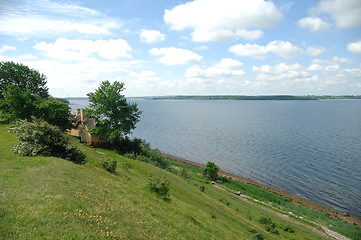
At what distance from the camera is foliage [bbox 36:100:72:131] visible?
42875 millimetres

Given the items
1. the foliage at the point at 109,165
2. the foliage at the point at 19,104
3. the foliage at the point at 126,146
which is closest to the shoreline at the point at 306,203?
the foliage at the point at 126,146

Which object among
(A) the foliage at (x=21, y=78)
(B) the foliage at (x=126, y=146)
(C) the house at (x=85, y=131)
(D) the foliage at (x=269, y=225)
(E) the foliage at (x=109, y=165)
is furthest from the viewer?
(A) the foliage at (x=21, y=78)

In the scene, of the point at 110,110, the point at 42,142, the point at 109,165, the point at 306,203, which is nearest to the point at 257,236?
the point at 109,165

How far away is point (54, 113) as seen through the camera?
43.4 metres

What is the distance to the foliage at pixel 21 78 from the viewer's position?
56531mm

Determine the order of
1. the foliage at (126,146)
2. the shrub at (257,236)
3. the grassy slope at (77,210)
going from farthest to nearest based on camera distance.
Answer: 1. the foliage at (126,146)
2. the shrub at (257,236)
3. the grassy slope at (77,210)

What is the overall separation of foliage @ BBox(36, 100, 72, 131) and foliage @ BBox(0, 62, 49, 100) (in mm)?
20049

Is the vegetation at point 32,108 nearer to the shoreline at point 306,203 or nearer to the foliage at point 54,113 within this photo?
the foliage at point 54,113

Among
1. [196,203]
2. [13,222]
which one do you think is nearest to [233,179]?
[196,203]

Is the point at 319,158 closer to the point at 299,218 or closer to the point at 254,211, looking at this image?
the point at 299,218

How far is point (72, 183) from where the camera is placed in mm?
16328

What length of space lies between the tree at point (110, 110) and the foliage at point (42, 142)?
→ 22660 millimetres

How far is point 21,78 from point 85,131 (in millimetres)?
30834

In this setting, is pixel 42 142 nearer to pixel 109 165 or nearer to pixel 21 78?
pixel 109 165
